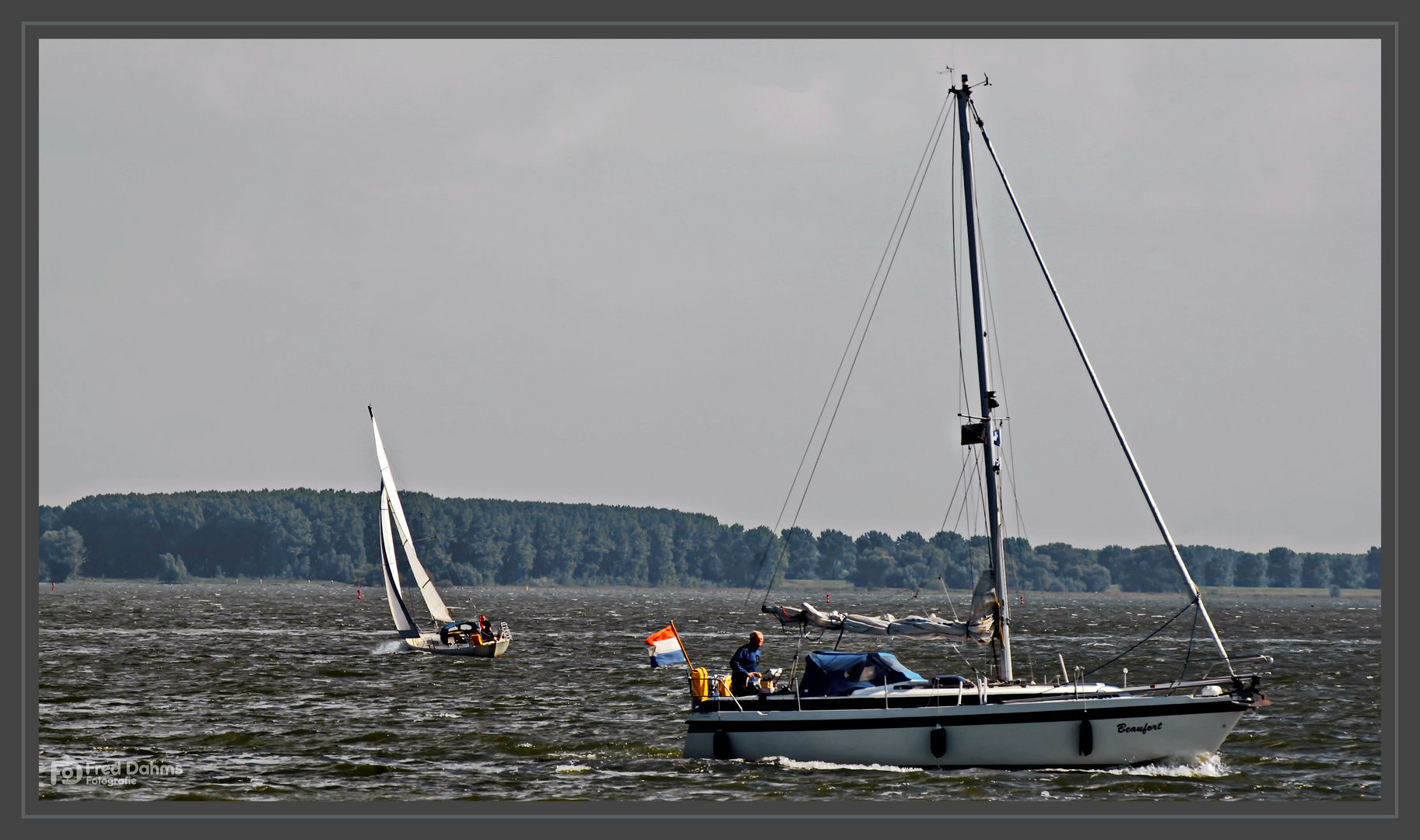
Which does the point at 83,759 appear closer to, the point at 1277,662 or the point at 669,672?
the point at 669,672

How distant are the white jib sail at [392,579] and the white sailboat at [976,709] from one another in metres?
39.2

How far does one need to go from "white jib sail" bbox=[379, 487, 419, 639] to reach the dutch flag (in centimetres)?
3721

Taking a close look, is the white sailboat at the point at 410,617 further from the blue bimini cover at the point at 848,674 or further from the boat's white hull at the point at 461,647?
the blue bimini cover at the point at 848,674

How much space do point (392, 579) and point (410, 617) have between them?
2321 millimetres

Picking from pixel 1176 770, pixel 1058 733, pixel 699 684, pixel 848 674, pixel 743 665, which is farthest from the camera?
pixel 743 665

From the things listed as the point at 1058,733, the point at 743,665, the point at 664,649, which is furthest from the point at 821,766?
the point at 1058,733

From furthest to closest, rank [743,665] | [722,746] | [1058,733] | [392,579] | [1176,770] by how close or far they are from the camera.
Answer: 1. [392,579]
2. [743,665]
3. [722,746]
4. [1176,770]
5. [1058,733]

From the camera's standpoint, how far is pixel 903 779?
92.1ft

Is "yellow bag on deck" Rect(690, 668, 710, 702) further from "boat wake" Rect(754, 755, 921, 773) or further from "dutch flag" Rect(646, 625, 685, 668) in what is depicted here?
"boat wake" Rect(754, 755, 921, 773)

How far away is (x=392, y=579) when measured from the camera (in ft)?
223

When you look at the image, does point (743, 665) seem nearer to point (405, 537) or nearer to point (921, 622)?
point (921, 622)

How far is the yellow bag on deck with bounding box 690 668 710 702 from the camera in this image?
30750 millimetres
